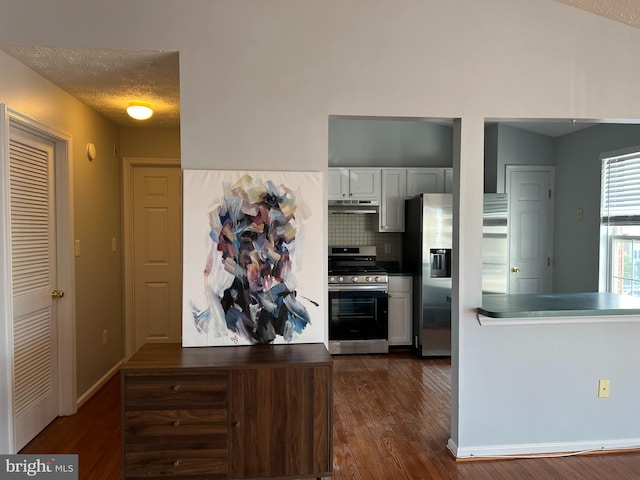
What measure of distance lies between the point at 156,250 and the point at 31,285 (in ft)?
5.26

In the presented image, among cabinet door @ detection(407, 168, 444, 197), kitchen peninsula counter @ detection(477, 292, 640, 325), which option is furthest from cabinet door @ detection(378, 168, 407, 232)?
kitchen peninsula counter @ detection(477, 292, 640, 325)

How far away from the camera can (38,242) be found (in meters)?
2.98

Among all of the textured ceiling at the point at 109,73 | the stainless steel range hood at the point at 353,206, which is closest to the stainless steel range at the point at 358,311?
the stainless steel range hood at the point at 353,206

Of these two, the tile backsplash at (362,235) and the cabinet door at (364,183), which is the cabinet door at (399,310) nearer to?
the tile backsplash at (362,235)

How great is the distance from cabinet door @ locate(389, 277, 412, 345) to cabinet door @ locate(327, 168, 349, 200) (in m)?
1.10

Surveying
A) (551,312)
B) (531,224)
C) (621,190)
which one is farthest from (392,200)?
(551,312)

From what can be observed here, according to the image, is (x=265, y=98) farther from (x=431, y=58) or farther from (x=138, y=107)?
(x=138, y=107)

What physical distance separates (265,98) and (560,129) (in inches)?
149

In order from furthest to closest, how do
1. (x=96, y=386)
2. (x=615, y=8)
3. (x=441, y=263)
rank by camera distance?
(x=441, y=263)
(x=96, y=386)
(x=615, y=8)

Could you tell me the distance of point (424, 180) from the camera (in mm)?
5234

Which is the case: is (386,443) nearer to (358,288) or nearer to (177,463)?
(177,463)

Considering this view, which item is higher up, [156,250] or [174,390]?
[156,250]

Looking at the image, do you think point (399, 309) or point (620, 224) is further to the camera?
point (399, 309)

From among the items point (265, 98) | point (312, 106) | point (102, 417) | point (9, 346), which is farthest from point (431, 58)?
point (102, 417)
